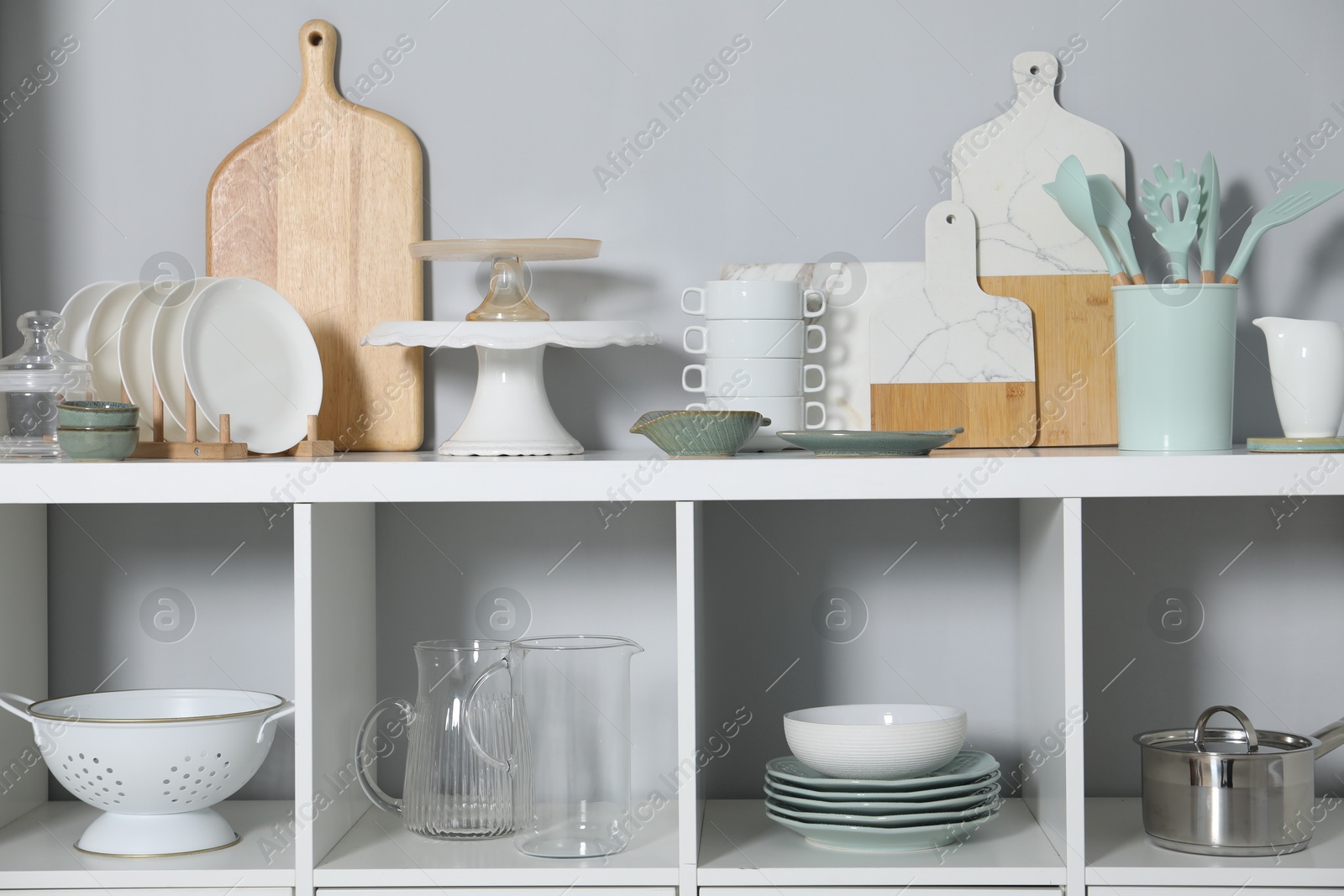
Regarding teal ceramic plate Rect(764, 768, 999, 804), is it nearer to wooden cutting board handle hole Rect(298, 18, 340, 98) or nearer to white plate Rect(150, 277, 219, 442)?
white plate Rect(150, 277, 219, 442)

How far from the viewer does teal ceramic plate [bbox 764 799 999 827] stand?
3.61 ft

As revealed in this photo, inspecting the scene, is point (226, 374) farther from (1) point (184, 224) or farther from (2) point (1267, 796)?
(2) point (1267, 796)

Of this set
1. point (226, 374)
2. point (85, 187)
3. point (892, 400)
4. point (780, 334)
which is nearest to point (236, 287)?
point (226, 374)

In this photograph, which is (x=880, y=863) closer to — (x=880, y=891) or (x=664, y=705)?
(x=880, y=891)

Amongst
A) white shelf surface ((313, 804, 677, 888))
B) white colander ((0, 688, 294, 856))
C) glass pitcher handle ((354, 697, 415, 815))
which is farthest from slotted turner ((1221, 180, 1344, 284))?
white colander ((0, 688, 294, 856))

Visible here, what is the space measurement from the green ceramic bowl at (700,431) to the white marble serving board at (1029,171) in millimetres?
394

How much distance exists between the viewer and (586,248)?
4.15ft

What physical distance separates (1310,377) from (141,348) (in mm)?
1190

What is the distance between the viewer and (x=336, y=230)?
1.37 m

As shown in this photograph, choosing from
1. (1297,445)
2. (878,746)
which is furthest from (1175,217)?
(878,746)

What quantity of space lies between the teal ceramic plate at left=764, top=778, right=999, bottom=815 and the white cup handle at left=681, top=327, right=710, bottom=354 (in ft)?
1.50

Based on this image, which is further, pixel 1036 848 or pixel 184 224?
pixel 184 224

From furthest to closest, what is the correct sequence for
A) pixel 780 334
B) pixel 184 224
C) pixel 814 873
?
pixel 184 224
pixel 780 334
pixel 814 873

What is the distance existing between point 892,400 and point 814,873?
Result: 0.52 m
